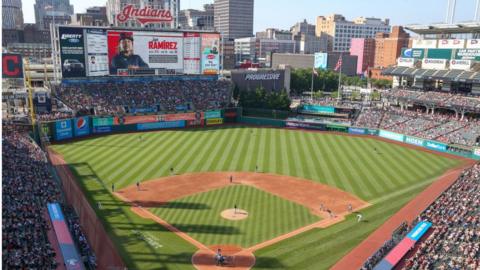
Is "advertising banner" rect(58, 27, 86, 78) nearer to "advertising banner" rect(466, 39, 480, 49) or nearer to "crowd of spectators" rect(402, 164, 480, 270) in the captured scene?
"crowd of spectators" rect(402, 164, 480, 270)

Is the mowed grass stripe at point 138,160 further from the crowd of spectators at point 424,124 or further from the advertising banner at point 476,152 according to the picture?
the advertising banner at point 476,152

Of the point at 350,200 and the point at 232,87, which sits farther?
the point at 232,87

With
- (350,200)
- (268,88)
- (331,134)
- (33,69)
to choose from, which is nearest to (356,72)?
(268,88)

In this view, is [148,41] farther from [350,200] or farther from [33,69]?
[350,200]

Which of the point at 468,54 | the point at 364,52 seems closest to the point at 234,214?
the point at 468,54

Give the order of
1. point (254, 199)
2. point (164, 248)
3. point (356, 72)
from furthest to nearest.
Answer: point (356, 72) < point (254, 199) < point (164, 248)

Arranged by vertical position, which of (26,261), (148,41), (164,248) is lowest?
(164,248)

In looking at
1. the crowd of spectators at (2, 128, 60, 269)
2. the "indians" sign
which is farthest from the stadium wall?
the "indians" sign
